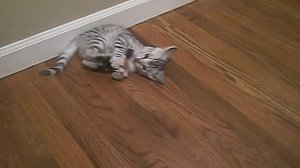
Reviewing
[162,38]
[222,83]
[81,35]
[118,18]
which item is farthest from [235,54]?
[81,35]

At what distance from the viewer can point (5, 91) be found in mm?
1607

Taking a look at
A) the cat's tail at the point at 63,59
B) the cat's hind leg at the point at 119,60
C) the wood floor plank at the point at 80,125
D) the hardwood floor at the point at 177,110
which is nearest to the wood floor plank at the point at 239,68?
the hardwood floor at the point at 177,110

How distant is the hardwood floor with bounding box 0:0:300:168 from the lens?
1.36 meters

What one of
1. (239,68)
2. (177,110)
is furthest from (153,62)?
(239,68)

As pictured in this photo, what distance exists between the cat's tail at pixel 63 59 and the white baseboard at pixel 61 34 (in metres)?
0.03

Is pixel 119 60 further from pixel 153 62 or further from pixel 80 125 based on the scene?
pixel 80 125

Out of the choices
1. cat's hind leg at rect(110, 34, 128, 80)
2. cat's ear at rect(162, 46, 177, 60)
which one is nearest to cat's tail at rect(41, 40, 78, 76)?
cat's hind leg at rect(110, 34, 128, 80)

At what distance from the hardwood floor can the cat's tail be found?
3cm

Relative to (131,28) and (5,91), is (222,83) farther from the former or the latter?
(5,91)

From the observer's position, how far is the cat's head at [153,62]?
1.65 metres

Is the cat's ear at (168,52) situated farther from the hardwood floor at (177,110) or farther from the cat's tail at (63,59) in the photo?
the cat's tail at (63,59)

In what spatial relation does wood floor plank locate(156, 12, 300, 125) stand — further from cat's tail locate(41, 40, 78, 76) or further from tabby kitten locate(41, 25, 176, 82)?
cat's tail locate(41, 40, 78, 76)

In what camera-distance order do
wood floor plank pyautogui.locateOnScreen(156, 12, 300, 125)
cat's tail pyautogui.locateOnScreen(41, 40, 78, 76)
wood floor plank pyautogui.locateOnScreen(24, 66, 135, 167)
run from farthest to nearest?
cat's tail pyautogui.locateOnScreen(41, 40, 78, 76)
wood floor plank pyautogui.locateOnScreen(156, 12, 300, 125)
wood floor plank pyautogui.locateOnScreen(24, 66, 135, 167)

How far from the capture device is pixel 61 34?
1749 mm
